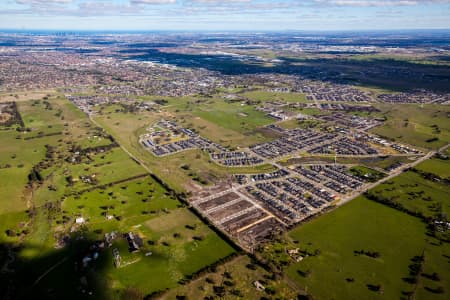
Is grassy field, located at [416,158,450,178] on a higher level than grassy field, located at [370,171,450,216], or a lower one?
higher

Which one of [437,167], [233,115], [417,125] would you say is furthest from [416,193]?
[233,115]

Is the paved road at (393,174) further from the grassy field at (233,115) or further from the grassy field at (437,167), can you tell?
the grassy field at (233,115)

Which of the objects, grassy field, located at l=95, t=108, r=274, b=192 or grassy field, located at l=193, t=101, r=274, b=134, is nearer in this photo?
grassy field, located at l=95, t=108, r=274, b=192

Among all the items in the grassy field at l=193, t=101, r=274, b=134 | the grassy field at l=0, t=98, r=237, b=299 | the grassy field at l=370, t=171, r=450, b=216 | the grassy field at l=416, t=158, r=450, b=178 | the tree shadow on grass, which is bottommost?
the tree shadow on grass

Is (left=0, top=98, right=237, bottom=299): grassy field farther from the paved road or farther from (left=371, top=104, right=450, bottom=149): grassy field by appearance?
(left=371, top=104, right=450, bottom=149): grassy field

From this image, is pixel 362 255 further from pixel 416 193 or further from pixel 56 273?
pixel 56 273

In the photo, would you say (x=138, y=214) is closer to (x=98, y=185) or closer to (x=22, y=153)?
(x=98, y=185)

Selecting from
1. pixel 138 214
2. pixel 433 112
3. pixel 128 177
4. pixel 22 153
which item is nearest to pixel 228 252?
pixel 138 214

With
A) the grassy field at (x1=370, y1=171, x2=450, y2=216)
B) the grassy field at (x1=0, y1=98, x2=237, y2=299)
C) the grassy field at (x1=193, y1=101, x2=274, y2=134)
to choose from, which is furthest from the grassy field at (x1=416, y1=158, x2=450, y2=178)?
the grassy field at (x1=0, y1=98, x2=237, y2=299)
